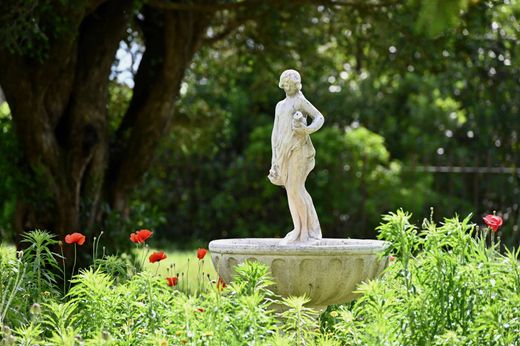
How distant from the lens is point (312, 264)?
6.00 metres

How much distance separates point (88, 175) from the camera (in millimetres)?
10492

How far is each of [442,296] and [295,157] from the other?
1.93 meters

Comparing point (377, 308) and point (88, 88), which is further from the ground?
point (88, 88)

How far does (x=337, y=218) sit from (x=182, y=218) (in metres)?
2.88

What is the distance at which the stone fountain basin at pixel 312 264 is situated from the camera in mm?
5977

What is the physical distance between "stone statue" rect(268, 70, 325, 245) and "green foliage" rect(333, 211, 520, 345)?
1.51m

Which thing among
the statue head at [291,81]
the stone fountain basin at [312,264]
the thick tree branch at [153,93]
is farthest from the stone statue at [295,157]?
the thick tree branch at [153,93]

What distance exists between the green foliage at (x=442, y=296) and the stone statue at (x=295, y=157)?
4.97 ft

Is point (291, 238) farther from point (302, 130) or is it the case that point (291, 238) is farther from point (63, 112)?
point (63, 112)

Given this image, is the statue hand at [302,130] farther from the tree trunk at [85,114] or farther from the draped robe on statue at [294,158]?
the tree trunk at [85,114]

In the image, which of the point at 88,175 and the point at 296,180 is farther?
the point at 88,175

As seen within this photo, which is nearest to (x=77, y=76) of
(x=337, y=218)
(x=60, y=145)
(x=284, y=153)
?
(x=60, y=145)

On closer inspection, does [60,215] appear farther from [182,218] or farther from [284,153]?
[182,218]

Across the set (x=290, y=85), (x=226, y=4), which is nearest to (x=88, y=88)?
(x=226, y=4)
